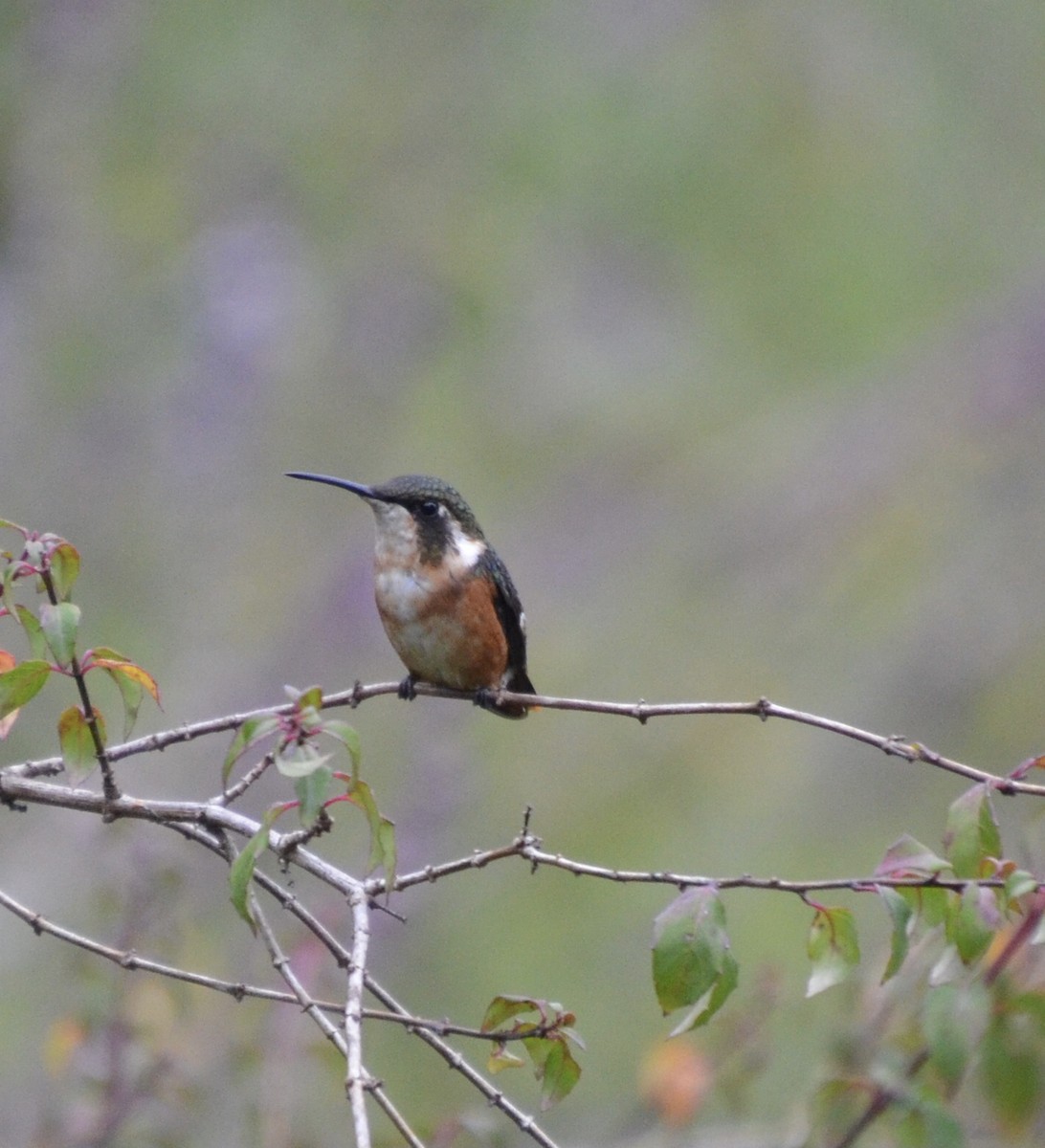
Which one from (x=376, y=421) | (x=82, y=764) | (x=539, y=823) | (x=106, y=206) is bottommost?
(x=82, y=764)

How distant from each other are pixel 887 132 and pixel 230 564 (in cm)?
597

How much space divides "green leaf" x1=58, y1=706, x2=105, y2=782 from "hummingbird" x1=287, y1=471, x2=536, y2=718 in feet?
6.98

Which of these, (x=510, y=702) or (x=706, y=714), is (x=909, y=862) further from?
(x=510, y=702)

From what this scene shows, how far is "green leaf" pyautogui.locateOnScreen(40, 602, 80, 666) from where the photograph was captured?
2.33 meters

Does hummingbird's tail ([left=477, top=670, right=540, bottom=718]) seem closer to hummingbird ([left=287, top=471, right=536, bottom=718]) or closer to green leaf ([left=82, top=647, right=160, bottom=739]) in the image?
hummingbird ([left=287, top=471, right=536, bottom=718])

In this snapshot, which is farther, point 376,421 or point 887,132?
point 887,132

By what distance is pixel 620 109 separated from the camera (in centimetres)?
1135

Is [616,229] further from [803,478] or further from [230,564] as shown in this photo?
[230,564]

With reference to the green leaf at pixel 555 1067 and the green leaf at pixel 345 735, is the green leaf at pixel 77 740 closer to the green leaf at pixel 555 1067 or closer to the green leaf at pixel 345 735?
the green leaf at pixel 345 735

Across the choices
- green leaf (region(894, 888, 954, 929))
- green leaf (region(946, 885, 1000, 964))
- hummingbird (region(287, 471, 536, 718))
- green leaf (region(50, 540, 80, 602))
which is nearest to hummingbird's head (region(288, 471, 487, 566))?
hummingbird (region(287, 471, 536, 718))

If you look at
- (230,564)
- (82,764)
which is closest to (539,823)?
(230,564)

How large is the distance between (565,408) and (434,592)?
262 inches

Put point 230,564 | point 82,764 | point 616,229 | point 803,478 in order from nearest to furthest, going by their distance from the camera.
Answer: point 82,764, point 230,564, point 803,478, point 616,229

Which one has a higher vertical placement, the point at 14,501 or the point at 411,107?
the point at 411,107
